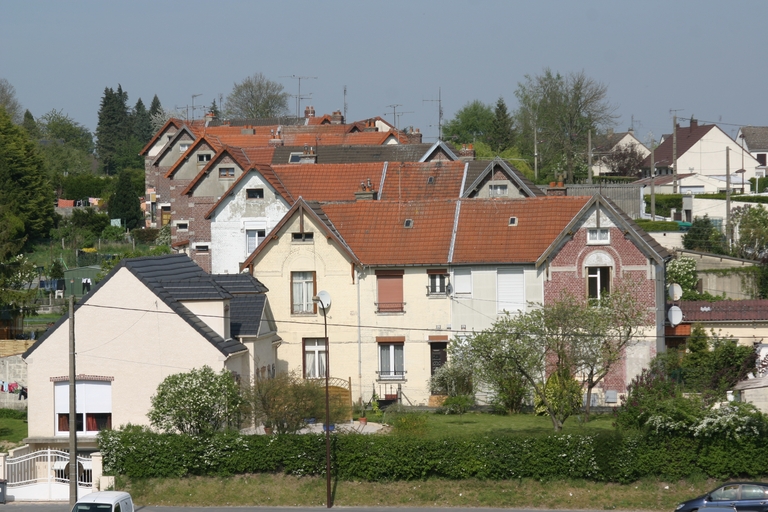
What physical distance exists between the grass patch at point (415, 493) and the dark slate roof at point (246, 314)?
6.01m

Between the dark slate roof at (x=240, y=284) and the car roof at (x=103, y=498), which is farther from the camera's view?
the dark slate roof at (x=240, y=284)

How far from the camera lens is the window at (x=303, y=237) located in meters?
41.1

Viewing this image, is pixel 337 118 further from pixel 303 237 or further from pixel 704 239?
pixel 303 237

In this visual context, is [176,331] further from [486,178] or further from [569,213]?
[486,178]

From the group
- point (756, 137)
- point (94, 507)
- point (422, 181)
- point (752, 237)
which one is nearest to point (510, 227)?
point (422, 181)

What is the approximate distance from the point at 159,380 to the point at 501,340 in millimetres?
10209

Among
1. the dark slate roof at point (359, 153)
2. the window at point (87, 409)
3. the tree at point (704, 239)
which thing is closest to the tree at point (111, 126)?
the dark slate roof at point (359, 153)

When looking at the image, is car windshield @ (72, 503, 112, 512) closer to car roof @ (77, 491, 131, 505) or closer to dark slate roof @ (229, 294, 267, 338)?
car roof @ (77, 491, 131, 505)

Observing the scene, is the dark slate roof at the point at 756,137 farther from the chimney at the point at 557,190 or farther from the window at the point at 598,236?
the window at the point at 598,236

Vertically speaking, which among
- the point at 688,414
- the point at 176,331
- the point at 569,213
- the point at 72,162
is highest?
the point at 72,162

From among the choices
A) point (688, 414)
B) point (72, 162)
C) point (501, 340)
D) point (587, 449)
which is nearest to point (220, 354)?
point (501, 340)

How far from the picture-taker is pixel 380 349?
1596 inches

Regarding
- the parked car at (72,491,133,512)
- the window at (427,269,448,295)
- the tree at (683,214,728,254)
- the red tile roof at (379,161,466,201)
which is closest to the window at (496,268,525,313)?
the window at (427,269,448,295)

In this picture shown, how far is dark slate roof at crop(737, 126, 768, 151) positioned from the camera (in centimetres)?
10742
